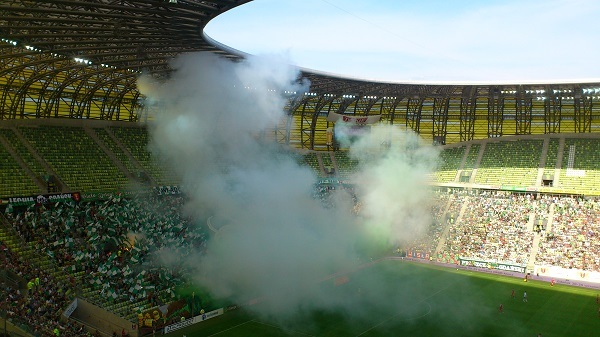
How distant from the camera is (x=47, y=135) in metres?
42.1

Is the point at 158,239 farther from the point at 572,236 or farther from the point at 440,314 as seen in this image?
the point at 572,236

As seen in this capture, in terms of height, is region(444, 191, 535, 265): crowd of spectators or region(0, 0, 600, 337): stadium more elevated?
region(0, 0, 600, 337): stadium

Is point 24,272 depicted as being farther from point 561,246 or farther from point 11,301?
point 561,246

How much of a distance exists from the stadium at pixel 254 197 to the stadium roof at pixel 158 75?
0.60 ft

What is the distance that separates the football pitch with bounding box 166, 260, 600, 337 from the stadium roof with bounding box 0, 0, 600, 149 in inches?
595

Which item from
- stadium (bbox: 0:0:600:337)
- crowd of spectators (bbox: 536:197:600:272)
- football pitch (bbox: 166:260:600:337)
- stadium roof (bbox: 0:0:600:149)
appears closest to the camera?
stadium roof (bbox: 0:0:600:149)

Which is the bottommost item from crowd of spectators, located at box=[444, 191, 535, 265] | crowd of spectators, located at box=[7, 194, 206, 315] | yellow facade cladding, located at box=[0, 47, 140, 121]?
crowd of spectators, located at box=[444, 191, 535, 265]

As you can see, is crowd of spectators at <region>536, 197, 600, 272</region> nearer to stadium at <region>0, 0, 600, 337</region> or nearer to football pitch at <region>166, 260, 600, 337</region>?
stadium at <region>0, 0, 600, 337</region>

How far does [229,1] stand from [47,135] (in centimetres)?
2697

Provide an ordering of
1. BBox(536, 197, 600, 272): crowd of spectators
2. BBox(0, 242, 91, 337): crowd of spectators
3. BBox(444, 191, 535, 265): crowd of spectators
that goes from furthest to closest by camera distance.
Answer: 1. BBox(444, 191, 535, 265): crowd of spectators
2. BBox(536, 197, 600, 272): crowd of spectators
3. BBox(0, 242, 91, 337): crowd of spectators

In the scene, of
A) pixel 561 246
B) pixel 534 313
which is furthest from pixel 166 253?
pixel 561 246

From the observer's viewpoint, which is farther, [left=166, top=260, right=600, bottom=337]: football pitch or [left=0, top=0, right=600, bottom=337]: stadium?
[left=0, top=0, right=600, bottom=337]: stadium

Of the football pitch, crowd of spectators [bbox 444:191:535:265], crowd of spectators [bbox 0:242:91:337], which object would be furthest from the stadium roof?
the football pitch

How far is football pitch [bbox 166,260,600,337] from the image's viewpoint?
26516 millimetres
